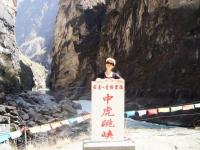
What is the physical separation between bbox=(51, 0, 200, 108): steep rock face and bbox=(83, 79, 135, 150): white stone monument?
2501 cm

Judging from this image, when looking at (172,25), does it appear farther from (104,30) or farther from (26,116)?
(104,30)

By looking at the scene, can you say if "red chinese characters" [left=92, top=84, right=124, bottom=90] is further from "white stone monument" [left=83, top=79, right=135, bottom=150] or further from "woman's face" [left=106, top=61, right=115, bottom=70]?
"woman's face" [left=106, top=61, right=115, bottom=70]

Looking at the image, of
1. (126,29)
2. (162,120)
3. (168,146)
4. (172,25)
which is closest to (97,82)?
(168,146)

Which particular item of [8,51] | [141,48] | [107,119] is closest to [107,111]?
[107,119]

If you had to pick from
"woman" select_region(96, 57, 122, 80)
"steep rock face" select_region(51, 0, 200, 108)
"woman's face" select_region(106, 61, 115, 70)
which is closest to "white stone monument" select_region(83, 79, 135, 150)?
"woman" select_region(96, 57, 122, 80)

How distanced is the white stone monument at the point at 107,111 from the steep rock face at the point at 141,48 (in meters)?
25.0

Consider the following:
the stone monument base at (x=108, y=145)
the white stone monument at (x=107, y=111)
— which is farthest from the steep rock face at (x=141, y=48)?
A: the stone monument base at (x=108, y=145)

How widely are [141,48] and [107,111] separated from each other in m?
44.6

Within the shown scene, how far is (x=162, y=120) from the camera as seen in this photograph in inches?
1172

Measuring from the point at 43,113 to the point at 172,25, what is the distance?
15.8m

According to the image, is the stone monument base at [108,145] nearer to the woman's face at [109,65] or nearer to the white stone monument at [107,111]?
the white stone monument at [107,111]

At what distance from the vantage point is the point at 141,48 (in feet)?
174

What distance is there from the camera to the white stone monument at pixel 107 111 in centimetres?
884

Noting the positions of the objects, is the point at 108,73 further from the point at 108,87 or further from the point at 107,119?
the point at 107,119
